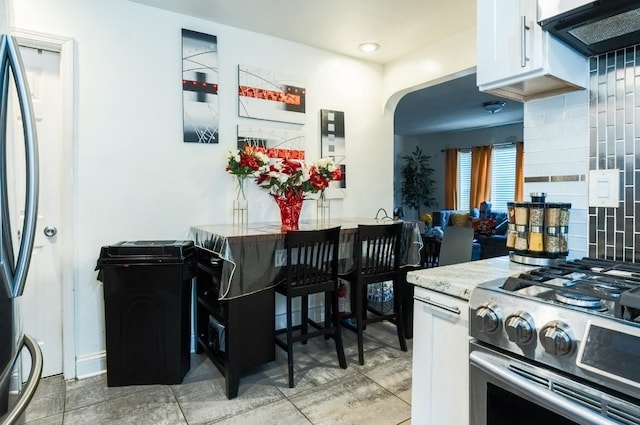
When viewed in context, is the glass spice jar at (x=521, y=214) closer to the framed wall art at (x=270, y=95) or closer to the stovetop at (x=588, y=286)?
the stovetop at (x=588, y=286)

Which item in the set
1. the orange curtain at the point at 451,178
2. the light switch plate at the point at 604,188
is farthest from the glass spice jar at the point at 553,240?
the orange curtain at the point at 451,178

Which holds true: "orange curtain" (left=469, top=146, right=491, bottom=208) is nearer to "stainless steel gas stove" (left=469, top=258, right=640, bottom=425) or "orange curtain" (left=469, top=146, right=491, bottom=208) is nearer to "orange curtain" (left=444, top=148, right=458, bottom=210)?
"orange curtain" (left=444, top=148, right=458, bottom=210)

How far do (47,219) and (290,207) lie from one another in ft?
5.14

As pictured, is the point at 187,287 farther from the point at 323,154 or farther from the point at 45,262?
the point at 323,154

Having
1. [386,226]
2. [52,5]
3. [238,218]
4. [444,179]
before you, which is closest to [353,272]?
[386,226]

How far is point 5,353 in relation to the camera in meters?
0.96

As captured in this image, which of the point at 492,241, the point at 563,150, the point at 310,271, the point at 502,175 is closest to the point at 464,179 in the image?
the point at 502,175

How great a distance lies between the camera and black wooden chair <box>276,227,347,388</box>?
7.63 feet

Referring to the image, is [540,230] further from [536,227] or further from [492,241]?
[492,241]

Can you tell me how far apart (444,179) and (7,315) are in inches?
350

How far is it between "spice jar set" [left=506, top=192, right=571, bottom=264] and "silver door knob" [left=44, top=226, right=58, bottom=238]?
266 cm

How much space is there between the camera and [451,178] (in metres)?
8.70

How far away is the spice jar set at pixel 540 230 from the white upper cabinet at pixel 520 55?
454mm

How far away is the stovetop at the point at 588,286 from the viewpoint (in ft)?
2.86
